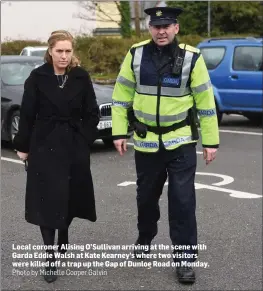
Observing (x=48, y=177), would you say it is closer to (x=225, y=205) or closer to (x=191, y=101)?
(x=191, y=101)

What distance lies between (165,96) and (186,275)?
3.93 feet

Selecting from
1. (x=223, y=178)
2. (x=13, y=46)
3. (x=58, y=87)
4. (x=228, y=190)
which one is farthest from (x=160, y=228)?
(x=13, y=46)

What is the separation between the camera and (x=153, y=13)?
157 inches

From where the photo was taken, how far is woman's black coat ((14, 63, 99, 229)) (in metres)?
3.92

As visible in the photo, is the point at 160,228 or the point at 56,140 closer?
the point at 56,140

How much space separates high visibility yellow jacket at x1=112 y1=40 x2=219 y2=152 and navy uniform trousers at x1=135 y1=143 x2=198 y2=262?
8 cm

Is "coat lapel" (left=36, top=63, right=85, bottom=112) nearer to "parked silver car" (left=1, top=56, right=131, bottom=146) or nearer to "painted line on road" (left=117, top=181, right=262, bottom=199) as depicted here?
"painted line on road" (left=117, top=181, right=262, bottom=199)

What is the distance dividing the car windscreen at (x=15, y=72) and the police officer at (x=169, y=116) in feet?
17.0

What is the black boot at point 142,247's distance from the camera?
449 cm

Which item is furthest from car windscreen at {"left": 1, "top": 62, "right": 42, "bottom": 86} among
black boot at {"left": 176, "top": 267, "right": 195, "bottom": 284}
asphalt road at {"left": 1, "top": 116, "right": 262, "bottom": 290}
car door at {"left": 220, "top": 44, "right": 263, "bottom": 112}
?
black boot at {"left": 176, "top": 267, "right": 195, "bottom": 284}

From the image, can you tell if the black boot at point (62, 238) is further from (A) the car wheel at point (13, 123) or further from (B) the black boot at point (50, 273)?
(A) the car wheel at point (13, 123)

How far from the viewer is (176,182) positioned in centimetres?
418

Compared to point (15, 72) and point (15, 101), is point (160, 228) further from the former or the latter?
point (15, 72)

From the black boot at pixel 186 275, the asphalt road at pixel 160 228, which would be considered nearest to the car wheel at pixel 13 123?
the asphalt road at pixel 160 228
